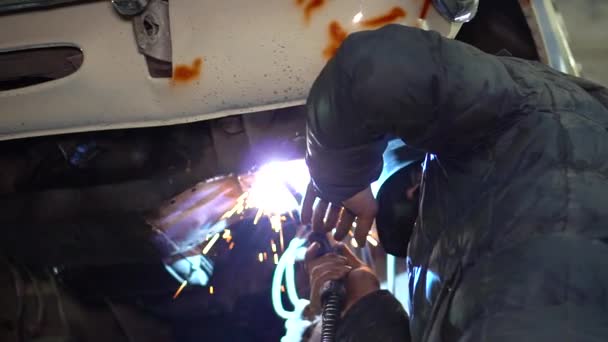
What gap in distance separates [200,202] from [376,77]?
85 cm

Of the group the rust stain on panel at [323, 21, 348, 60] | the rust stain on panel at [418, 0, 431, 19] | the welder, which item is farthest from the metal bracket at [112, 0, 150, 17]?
the rust stain on panel at [418, 0, 431, 19]

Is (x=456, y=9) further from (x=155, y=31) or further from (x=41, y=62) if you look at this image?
(x=41, y=62)

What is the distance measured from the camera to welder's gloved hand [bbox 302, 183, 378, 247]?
1.20 meters

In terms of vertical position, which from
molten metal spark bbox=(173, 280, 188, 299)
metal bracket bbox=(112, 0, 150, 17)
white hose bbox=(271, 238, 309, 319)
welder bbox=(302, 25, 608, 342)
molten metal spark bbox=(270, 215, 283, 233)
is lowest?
molten metal spark bbox=(173, 280, 188, 299)

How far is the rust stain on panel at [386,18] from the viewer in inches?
50.1

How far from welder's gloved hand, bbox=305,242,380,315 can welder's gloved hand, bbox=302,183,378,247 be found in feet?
0.38

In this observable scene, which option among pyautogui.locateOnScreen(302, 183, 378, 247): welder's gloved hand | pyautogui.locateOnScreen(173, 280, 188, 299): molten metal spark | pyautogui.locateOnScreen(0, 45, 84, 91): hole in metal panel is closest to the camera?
pyautogui.locateOnScreen(302, 183, 378, 247): welder's gloved hand

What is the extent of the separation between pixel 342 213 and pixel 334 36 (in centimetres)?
41

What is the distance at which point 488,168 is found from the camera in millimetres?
894

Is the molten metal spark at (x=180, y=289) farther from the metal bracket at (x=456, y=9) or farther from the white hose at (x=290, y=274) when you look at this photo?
the metal bracket at (x=456, y=9)

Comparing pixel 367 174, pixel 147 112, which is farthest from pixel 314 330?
pixel 147 112

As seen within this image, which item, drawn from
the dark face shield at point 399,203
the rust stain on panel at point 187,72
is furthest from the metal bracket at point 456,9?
the rust stain on panel at point 187,72

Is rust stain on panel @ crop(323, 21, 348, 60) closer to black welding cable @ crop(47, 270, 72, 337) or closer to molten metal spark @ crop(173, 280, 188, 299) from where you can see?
molten metal spark @ crop(173, 280, 188, 299)

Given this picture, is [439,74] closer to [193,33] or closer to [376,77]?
[376,77]
